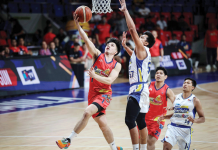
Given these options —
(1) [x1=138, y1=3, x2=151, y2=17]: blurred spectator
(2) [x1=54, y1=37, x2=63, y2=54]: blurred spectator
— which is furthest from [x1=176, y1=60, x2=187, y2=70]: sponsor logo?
(2) [x1=54, y1=37, x2=63, y2=54]: blurred spectator

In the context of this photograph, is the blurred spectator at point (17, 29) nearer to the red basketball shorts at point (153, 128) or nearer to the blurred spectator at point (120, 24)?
the blurred spectator at point (120, 24)

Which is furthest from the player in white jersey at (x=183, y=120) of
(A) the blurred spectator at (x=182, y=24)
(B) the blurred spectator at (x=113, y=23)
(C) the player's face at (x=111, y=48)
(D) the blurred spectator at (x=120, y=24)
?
(A) the blurred spectator at (x=182, y=24)

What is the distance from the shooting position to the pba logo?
11.0 m

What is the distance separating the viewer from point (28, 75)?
11172mm

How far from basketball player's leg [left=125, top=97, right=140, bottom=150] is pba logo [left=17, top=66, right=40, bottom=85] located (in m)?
7.10

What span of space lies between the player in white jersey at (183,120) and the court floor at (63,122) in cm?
70

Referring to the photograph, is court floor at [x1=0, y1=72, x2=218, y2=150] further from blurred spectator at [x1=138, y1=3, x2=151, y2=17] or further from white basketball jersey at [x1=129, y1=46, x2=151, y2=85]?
blurred spectator at [x1=138, y1=3, x2=151, y2=17]

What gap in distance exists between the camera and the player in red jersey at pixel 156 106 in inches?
201

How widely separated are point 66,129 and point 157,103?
2.37 meters

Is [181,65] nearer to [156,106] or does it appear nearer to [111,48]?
[156,106]

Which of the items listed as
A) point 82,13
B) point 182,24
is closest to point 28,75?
point 82,13

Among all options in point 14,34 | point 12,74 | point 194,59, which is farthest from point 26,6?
point 194,59

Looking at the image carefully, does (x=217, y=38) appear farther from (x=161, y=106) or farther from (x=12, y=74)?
A: (x=161, y=106)

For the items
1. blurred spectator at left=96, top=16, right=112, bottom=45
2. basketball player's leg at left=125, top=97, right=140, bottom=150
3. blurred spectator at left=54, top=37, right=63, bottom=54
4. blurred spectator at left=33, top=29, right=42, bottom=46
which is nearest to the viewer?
basketball player's leg at left=125, top=97, right=140, bottom=150
